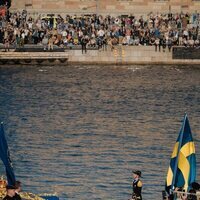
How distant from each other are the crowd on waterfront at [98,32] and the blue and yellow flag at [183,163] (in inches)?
2482

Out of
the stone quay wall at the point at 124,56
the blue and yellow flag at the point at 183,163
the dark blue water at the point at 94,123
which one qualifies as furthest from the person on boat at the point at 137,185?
the stone quay wall at the point at 124,56

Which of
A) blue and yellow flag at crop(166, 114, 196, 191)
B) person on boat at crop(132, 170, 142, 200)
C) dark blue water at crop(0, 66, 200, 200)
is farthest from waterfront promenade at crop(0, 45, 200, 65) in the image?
blue and yellow flag at crop(166, 114, 196, 191)

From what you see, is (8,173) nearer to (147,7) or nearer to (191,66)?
(191,66)

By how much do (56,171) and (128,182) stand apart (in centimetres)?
399

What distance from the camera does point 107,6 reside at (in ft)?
415

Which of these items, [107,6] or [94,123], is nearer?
[94,123]

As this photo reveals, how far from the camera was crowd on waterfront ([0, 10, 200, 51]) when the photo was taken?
11575cm

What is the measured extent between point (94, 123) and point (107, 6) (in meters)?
44.4

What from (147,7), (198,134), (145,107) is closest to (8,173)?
(198,134)

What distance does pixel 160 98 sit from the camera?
316 feet

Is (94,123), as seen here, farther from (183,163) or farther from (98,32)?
(98,32)

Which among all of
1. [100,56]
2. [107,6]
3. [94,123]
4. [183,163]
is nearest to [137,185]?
[183,163]

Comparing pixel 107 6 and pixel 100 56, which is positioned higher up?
pixel 107 6

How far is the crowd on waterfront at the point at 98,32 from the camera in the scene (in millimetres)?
115750
